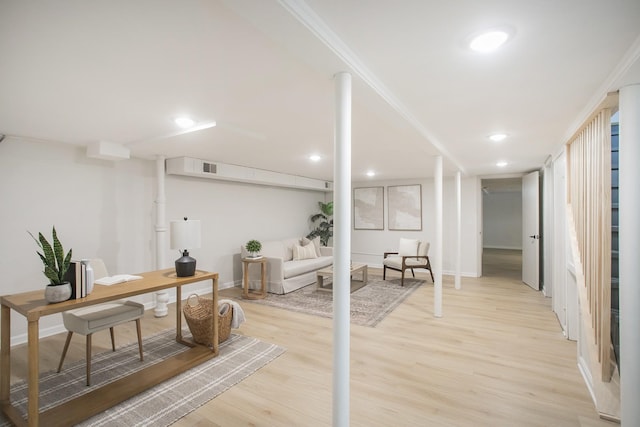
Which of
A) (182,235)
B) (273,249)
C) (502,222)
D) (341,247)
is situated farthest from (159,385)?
(502,222)

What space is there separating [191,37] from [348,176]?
0.98 m

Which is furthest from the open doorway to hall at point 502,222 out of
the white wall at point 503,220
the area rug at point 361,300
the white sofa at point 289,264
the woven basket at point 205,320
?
the woven basket at point 205,320

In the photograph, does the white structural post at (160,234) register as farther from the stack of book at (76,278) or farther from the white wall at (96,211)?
the stack of book at (76,278)

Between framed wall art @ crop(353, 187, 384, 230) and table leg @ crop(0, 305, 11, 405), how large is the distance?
6.48 m

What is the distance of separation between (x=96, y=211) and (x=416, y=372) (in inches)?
159

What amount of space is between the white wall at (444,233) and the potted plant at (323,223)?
2.26 ft

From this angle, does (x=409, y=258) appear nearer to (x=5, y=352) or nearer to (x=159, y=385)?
(x=159, y=385)

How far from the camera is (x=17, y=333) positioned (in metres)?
3.12

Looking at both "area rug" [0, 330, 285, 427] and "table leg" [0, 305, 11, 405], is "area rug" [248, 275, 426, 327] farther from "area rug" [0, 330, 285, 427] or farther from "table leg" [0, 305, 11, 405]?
"table leg" [0, 305, 11, 405]

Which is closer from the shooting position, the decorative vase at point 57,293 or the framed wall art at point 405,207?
the decorative vase at point 57,293

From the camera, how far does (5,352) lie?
1930mm

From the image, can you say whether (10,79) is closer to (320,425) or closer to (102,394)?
(102,394)

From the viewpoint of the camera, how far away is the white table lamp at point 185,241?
2.71m

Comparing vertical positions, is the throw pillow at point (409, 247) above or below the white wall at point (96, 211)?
below
